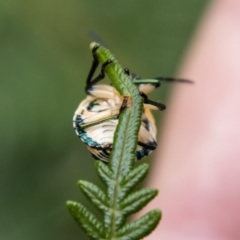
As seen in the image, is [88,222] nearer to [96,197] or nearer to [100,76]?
[96,197]

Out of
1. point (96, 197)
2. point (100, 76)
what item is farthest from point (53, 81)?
point (96, 197)

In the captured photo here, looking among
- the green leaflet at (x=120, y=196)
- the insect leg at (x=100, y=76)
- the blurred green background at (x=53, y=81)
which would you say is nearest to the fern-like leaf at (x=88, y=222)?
the green leaflet at (x=120, y=196)

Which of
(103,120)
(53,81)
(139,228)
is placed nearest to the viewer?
(139,228)

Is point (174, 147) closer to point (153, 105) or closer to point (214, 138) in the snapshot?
point (214, 138)

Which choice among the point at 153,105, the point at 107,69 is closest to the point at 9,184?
the point at 153,105

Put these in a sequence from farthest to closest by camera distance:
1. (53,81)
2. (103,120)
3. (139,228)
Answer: (53,81), (103,120), (139,228)

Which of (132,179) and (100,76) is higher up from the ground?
(100,76)
